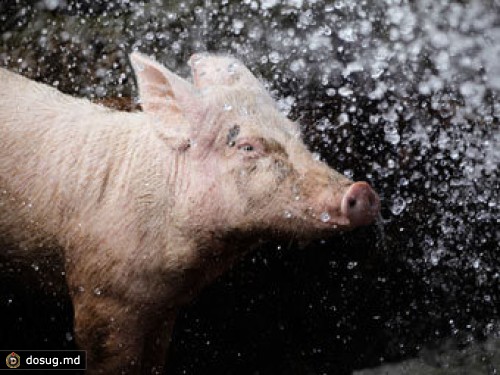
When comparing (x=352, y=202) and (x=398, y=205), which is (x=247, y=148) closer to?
(x=352, y=202)

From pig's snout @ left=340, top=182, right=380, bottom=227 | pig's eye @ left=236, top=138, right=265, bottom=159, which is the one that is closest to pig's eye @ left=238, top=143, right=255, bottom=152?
pig's eye @ left=236, top=138, right=265, bottom=159

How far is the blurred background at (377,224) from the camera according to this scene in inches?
171

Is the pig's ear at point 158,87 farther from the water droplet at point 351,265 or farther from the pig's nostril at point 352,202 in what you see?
the water droplet at point 351,265

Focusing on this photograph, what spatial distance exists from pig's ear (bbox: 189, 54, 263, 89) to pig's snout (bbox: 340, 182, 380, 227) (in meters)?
0.90

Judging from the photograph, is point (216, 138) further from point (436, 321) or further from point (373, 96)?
point (436, 321)

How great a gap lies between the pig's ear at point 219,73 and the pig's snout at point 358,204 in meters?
0.90

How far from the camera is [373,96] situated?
4.35 m

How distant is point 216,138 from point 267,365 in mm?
1889

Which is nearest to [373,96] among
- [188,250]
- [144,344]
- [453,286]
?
[453,286]

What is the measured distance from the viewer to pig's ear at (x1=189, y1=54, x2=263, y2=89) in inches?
138

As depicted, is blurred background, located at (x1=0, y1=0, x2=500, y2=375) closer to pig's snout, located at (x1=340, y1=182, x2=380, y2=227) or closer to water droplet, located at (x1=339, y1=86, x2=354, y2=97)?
water droplet, located at (x1=339, y1=86, x2=354, y2=97)

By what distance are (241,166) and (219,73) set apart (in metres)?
0.60

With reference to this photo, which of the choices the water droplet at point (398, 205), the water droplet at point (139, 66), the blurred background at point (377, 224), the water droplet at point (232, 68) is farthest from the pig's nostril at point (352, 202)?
the water droplet at point (398, 205)

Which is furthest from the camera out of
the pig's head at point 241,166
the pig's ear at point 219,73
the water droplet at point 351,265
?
the water droplet at point 351,265
